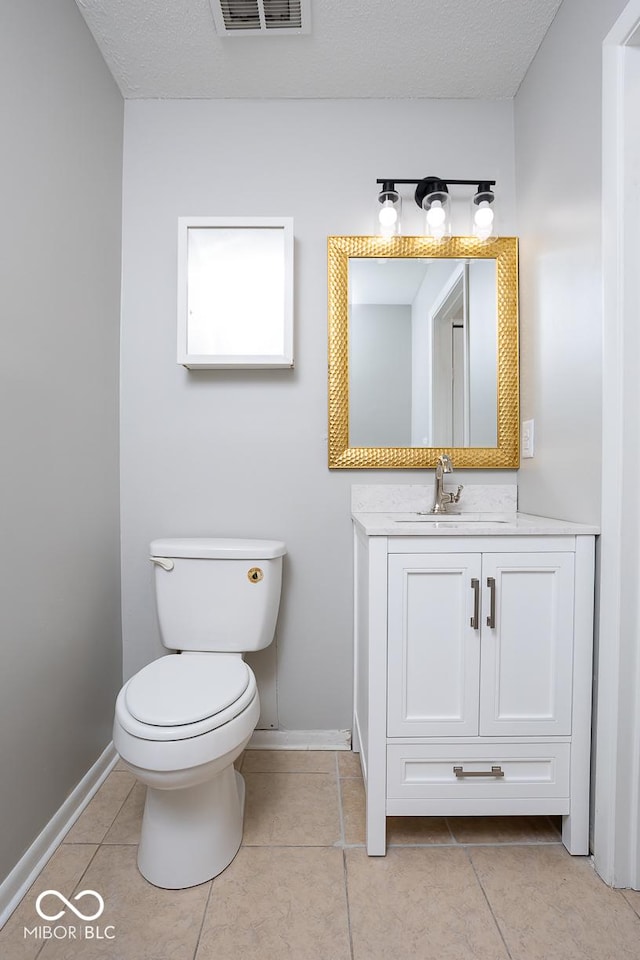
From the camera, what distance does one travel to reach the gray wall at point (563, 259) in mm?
1283

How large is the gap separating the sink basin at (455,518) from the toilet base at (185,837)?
3.07 feet

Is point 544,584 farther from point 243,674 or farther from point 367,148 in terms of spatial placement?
point 367,148

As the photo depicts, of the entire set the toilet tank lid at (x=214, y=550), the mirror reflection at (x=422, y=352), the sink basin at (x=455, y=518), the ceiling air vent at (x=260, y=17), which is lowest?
the toilet tank lid at (x=214, y=550)

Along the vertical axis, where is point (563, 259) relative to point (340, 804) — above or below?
above

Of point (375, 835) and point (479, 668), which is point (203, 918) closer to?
point (375, 835)

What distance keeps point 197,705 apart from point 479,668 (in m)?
0.71

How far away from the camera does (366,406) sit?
70.2 inches

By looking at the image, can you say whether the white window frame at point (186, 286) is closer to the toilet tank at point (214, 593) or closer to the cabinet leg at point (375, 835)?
the toilet tank at point (214, 593)

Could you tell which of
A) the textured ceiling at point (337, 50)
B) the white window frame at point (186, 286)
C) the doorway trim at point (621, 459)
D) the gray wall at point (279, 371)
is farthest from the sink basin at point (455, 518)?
the textured ceiling at point (337, 50)

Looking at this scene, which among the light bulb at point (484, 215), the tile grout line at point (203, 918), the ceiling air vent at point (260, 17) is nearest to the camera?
the tile grout line at point (203, 918)

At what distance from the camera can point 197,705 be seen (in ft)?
3.88

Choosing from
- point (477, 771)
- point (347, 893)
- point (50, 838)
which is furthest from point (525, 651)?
point (50, 838)

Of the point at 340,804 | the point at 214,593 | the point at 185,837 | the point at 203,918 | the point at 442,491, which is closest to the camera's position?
the point at 203,918

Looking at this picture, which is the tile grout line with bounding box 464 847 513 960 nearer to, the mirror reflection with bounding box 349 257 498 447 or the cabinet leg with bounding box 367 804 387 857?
the cabinet leg with bounding box 367 804 387 857
